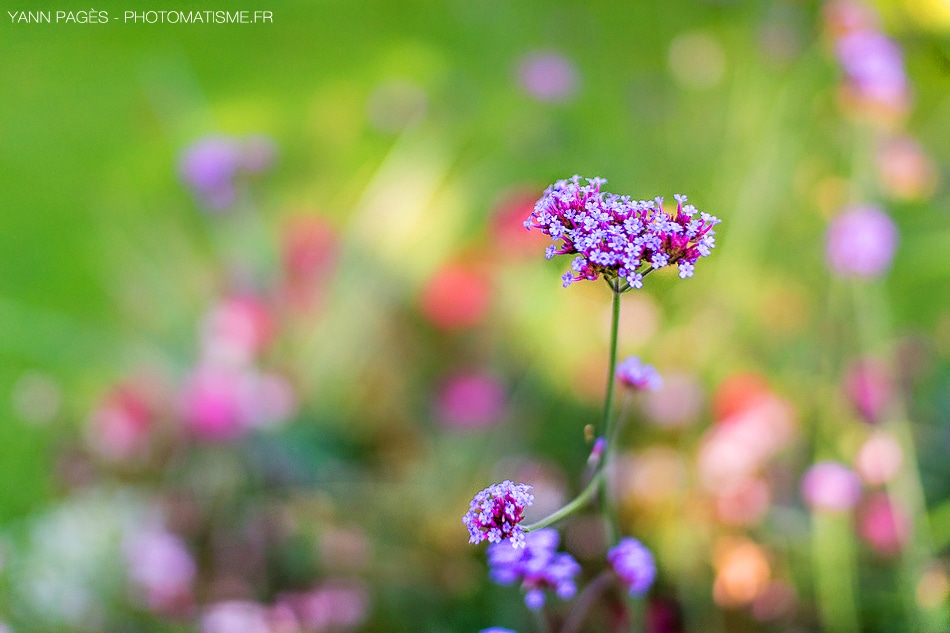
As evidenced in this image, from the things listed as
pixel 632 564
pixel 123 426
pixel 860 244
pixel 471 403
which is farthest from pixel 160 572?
pixel 860 244

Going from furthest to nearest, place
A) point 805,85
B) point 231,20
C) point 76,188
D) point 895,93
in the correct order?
point 231,20
point 76,188
point 805,85
point 895,93

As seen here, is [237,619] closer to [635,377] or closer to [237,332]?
[237,332]

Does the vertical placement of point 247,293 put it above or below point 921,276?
below

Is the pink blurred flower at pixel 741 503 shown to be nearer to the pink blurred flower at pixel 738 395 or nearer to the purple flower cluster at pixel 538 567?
the pink blurred flower at pixel 738 395

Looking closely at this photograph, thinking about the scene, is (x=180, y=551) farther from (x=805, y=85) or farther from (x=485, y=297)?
(x=805, y=85)

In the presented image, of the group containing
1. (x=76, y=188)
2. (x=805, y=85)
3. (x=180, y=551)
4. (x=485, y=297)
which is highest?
(x=76, y=188)

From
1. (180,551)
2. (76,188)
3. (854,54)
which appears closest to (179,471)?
(180,551)
